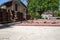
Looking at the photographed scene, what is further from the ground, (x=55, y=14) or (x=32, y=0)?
(x=32, y=0)

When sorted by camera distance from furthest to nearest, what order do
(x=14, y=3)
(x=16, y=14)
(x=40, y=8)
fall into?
(x=40, y=8) → (x=14, y=3) → (x=16, y=14)

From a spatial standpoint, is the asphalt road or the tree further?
the tree

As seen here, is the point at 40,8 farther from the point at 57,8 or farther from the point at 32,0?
the point at 57,8

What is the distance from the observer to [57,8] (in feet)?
241

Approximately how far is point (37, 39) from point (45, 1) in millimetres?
58056

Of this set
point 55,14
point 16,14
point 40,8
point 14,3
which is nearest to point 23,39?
point 16,14

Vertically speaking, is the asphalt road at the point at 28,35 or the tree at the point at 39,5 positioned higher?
the tree at the point at 39,5

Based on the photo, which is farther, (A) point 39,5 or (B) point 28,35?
(A) point 39,5

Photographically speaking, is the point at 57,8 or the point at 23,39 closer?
the point at 23,39

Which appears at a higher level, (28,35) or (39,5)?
(39,5)

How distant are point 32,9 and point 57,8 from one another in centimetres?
1049

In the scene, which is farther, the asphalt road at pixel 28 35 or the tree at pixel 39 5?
the tree at pixel 39 5

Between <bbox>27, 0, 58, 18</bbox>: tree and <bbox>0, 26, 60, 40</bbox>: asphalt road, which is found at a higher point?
<bbox>27, 0, 58, 18</bbox>: tree

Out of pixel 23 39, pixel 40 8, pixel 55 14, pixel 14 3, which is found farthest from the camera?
pixel 55 14
